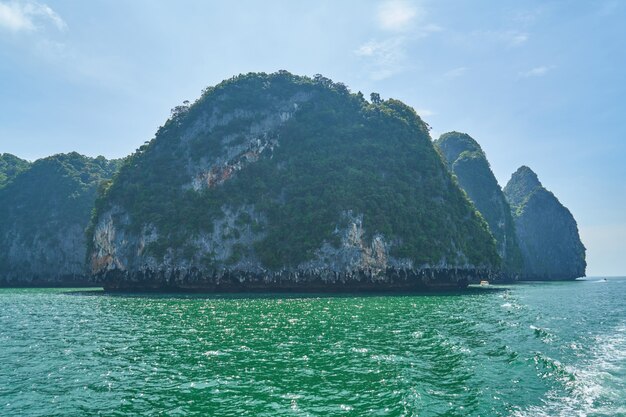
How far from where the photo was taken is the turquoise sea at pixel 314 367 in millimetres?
15488

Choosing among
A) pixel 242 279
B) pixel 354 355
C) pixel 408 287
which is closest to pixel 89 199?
pixel 242 279

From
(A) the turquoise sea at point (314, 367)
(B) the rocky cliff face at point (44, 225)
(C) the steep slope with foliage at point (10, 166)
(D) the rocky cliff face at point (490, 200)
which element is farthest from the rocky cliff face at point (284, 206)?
(C) the steep slope with foliage at point (10, 166)

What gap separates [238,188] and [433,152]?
190 ft

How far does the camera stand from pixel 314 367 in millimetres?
20531

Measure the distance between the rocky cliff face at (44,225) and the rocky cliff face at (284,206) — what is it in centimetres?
4875

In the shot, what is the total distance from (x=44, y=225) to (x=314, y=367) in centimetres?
15605

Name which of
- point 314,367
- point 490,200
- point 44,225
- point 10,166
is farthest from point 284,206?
point 10,166

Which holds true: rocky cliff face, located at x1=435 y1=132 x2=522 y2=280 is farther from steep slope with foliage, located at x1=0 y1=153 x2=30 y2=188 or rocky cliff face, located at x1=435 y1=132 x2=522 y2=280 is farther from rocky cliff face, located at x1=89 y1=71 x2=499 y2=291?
steep slope with foliage, located at x1=0 y1=153 x2=30 y2=188

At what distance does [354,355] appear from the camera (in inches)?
910

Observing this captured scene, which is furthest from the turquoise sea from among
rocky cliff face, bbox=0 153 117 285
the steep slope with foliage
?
the steep slope with foliage

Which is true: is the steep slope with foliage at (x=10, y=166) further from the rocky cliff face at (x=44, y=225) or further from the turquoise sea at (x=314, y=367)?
the turquoise sea at (x=314, y=367)

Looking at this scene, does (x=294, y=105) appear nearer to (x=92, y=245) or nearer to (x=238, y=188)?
(x=238, y=188)

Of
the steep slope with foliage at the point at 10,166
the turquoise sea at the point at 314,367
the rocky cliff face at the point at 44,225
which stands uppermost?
the steep slope with foliage at the point at 10,166

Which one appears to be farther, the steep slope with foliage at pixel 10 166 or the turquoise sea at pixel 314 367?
the steep slope with foliage at pixel 10 166
